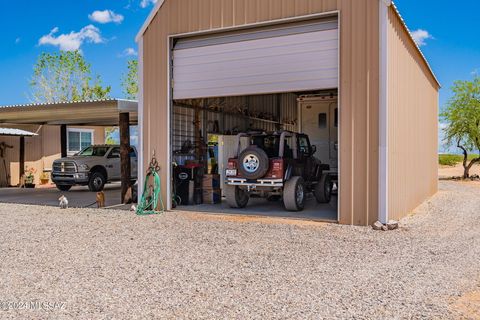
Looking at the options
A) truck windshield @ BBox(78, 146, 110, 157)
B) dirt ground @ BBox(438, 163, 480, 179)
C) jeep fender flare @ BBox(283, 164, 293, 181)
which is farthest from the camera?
dirt ground @ BBox(438, 163, 480, 179)

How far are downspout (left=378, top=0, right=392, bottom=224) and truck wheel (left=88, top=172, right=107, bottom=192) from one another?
1151cm

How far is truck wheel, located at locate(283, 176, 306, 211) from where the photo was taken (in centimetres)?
1055

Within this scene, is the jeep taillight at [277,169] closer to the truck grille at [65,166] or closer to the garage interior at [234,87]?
the garage interior at [234,87]

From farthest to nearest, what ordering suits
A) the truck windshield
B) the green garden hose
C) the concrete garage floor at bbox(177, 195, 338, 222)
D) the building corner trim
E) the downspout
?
the truck windshield
the building corner trim
the green garden hose
the concrete garage floor at bbox(177, 195, 338, 222)
the downspout

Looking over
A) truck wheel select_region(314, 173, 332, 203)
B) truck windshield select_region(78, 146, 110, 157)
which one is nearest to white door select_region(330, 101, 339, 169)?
truck wheel select_region(314, 173, 332, 203)

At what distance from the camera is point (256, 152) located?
10594 mm

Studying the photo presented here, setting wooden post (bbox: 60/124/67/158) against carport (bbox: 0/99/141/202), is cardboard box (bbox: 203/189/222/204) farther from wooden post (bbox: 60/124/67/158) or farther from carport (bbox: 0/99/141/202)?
wooden post (bbox: 60/124/67/158)

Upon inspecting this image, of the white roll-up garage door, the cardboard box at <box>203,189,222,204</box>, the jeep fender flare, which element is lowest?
the cardboard box at <box>203,189,222,204</box>

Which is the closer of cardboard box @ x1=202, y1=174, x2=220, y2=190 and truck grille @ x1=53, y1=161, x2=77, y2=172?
cardboard box @ x1=202, y1=174, x2=220, y2=190

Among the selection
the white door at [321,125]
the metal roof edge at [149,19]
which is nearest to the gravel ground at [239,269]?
the metal roof edge at [149,19]

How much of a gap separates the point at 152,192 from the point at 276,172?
10.1 feet

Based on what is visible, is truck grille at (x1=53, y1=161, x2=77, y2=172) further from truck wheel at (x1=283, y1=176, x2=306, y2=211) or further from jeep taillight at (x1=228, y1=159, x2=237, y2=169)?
truck wheel at (x1=283, y1=176, x2=306, y2=211)

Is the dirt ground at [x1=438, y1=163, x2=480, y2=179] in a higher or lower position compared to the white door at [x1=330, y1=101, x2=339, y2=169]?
lower

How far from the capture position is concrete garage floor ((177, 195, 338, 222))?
10066 millimetres
